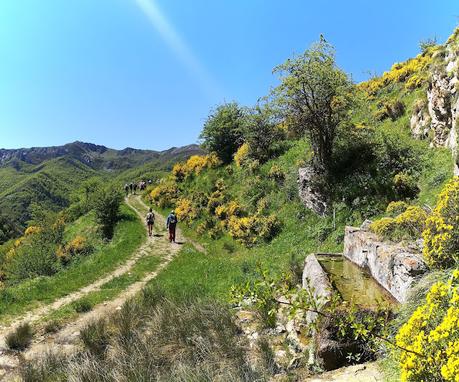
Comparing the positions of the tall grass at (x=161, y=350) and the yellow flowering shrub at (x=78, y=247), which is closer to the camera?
the tall grass at (x=161, y=350)

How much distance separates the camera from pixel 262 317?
908cm

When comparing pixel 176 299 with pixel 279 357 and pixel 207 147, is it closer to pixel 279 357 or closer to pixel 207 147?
pixel 279 357

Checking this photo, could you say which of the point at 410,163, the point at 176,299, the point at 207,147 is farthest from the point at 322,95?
the point at 207,147

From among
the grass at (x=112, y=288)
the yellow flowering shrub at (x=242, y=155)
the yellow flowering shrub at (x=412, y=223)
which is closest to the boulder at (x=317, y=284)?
the yellow flowering shrub at (x=412, y=223)

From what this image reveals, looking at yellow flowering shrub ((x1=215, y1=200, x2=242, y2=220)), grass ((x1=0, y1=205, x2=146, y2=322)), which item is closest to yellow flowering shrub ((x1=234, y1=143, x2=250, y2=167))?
yellow flowering shrub ((x1=215, y1=200, x2=242, y2=220))

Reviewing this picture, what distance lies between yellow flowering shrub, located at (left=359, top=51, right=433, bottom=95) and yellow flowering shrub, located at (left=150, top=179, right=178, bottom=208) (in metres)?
21.4

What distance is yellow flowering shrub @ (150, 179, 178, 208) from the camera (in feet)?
127

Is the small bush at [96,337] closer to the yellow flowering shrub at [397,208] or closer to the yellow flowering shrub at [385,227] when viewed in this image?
the yellow flowering shrub at [385,227]

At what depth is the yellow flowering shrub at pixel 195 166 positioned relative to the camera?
3648cm

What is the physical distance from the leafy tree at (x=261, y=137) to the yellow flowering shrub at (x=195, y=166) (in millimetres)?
6522

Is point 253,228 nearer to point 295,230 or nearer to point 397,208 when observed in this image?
point 295,230

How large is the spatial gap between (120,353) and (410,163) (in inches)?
573

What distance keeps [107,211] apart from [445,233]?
97.1ft

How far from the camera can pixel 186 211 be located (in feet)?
106
